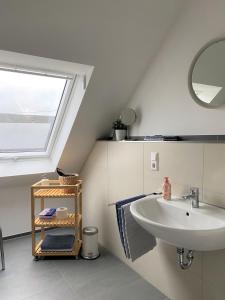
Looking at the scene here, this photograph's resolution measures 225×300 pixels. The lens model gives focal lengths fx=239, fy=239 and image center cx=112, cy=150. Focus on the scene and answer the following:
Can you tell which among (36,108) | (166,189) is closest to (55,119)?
(36,108)

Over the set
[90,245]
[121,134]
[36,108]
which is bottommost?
[90,245]

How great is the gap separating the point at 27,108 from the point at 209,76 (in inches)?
66.5

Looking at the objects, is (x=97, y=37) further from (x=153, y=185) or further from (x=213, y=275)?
(x=213, y=275)

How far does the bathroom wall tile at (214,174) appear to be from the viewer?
4.50 feet

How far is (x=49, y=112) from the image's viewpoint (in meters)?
2.48

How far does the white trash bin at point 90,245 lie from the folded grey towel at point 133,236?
67 cm

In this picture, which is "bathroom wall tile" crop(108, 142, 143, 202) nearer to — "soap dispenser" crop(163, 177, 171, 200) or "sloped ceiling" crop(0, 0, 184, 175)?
"soap dispenser" crop(163, 177, 171, 200)

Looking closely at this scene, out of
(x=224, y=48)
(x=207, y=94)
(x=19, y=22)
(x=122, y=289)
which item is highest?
(x=19, y=22)

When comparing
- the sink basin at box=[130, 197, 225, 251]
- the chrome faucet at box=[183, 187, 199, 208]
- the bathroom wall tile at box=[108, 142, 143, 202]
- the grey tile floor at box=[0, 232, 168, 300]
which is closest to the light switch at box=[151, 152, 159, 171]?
the bathroom wall tile at box=[108, 142, 143, 202]

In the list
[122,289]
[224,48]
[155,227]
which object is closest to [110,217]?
[122,289]

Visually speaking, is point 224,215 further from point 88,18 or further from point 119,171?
point 88,18

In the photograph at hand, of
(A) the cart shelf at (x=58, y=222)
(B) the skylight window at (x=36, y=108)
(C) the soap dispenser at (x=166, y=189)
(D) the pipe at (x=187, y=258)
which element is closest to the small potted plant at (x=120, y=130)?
(B) the skylight window at (x=36, y=108)

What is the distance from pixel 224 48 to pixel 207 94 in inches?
11.1

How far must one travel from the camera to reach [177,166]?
164 centimetres
